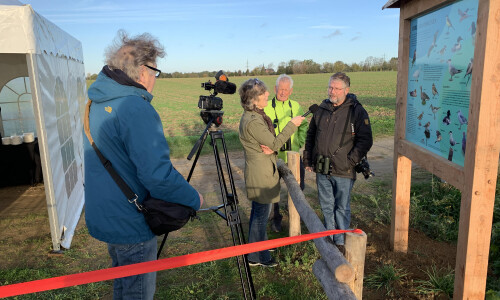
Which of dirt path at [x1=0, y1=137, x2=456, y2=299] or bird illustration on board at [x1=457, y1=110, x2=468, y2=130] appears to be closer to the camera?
bird illustration on board at [x1=457, y1=110, x2=468, y2=130]

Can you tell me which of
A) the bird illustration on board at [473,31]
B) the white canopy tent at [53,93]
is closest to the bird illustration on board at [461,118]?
the bird illustration on board at [473,31]

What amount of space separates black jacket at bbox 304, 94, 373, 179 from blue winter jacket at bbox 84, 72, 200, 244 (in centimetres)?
211

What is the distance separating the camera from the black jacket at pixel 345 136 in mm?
3705

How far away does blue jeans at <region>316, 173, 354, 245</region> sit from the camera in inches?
152

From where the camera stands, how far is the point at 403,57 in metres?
3.46

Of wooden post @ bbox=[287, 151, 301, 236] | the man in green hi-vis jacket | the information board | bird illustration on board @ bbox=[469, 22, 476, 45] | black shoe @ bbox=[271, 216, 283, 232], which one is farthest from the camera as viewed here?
black shoe @ bbox=[271, 216, 283, 232]

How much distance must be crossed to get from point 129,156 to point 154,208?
1.10ft

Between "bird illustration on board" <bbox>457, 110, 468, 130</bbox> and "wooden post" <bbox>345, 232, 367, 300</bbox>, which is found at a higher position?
"bird illustration on board" <bbox>457, 110, 468, 130</bbox>

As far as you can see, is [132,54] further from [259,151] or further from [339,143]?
[339,143]

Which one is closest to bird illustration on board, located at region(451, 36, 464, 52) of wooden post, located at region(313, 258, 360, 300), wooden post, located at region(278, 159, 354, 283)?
wooden post, located at region(278, 159, 354, 283)

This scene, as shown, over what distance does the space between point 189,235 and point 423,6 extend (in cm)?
379

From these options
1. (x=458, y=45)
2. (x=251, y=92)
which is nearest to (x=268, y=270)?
(x=251, y=92)

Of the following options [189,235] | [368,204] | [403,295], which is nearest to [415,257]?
[403,295]

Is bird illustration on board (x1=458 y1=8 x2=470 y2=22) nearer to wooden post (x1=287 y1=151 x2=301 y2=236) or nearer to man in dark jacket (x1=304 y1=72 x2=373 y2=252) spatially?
man in dark jacket (x1=304 y1=72 x2=373 y2=252)
